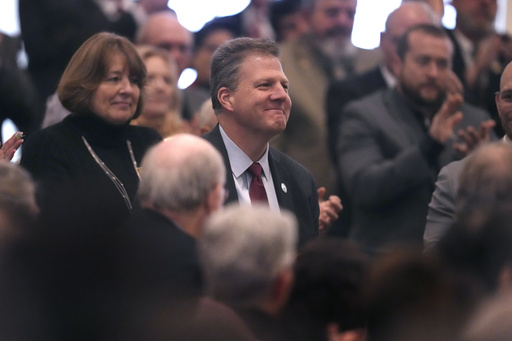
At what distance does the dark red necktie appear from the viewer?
464 centimetres

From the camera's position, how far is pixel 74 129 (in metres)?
4.93

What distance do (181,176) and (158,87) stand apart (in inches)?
114

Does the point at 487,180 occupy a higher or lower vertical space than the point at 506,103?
higher

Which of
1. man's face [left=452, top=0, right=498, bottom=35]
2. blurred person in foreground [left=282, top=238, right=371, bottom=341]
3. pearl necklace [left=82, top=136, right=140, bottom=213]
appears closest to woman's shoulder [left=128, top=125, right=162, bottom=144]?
pearl necklace [left=82, top=136, right=140, bottom=213]

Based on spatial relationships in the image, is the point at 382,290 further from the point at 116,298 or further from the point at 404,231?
the point at 404,231

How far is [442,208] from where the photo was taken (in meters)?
4.84

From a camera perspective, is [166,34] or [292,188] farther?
[166,34]

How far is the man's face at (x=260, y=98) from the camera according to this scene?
4691 millimetres

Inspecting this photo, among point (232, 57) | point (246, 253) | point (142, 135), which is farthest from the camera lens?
point (142, 135)

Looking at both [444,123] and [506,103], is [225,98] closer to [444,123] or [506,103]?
[506,103]

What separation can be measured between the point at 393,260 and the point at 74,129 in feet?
8.02

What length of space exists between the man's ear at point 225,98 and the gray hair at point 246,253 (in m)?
1.75

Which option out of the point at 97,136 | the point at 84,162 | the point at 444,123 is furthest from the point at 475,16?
the point at 84,162

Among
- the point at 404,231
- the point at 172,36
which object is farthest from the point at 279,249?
the point at 172,36
